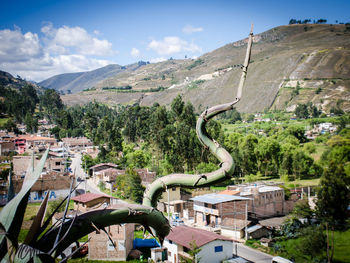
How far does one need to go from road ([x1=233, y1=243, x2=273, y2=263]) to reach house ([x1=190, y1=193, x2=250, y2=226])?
240 cm

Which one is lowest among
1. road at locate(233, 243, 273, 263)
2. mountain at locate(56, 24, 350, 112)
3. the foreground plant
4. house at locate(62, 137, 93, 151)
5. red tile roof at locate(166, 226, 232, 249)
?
road at locate(233, 243, 273, 263)

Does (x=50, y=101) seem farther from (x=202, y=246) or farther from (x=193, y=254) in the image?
(x=193, y=254)

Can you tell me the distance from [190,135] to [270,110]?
2237 inches

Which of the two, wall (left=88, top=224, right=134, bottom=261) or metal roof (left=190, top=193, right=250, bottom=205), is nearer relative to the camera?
wall (left=88, top=224, right=134, bottom=261)

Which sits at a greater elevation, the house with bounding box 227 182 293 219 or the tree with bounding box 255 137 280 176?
the tree with bounding box 255 137 280 176

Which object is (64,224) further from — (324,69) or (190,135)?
(324,69)

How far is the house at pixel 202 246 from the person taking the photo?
13.4 metres

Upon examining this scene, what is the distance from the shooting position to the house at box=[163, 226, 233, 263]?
43.9ft

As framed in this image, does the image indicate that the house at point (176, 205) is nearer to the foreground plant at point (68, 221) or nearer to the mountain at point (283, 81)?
the foreground plant at point (68, 221)

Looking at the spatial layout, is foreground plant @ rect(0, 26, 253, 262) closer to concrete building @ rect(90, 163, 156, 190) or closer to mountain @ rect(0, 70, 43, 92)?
concrete building @ rect(90, 163, 156, 190)

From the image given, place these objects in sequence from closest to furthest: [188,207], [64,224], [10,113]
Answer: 1. [64,224]
2. [188,207]
3. [10,113]

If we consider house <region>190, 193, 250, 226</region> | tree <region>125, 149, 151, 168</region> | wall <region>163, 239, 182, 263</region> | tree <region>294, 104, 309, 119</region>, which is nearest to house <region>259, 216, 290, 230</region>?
house <region>190, 193, 250, 226</region>

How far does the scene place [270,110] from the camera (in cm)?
8181

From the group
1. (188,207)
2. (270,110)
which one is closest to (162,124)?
(188,207)
